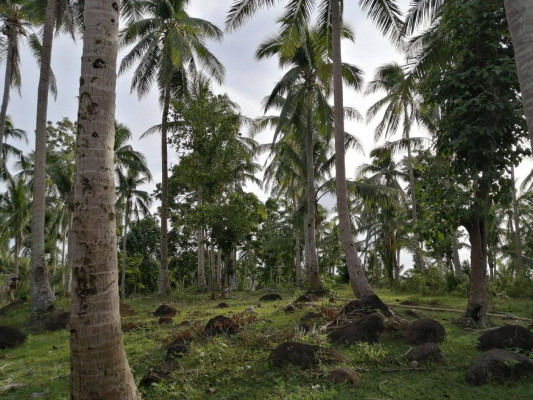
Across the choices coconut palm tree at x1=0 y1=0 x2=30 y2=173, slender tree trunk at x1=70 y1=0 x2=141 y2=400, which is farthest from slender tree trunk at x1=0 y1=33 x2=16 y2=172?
slender tree trunk at x1=70 y1=0 x2=141 y2=400

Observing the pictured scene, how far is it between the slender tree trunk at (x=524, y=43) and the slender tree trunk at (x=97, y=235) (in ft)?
12.2

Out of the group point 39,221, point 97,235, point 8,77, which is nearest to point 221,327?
point 97,235

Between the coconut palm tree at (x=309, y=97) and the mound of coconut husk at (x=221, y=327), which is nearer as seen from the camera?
the mound of coconut husk at (x=221, y=327)

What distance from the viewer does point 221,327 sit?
7.62m

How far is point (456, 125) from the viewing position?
7.84m

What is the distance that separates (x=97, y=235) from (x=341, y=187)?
7.51 m

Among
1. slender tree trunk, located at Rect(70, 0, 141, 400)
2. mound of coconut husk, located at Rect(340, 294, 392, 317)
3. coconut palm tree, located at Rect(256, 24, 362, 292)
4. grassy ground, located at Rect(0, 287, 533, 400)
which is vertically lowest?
grassy ground, located at Rect(0, 287, 533, 400)

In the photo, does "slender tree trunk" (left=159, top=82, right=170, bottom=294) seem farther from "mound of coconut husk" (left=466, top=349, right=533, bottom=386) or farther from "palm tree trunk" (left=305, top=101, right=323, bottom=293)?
"mound of coconut husk" (left=466, top=349, right=533, bottom=386)

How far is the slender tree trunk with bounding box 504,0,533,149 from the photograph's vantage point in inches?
141

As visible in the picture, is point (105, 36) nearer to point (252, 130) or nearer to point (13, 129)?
point (252, 130)

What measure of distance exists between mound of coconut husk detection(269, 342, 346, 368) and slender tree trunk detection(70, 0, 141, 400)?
254cm

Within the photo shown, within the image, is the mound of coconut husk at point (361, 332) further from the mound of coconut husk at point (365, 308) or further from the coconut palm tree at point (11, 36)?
the coconut palm tree at point (11, 36)

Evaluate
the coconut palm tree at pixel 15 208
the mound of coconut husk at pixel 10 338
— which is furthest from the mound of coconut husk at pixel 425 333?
the coconut palm tree at pixel 15 208

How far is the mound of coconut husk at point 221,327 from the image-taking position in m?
7.58
